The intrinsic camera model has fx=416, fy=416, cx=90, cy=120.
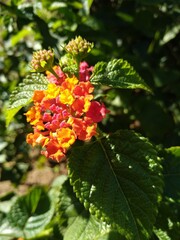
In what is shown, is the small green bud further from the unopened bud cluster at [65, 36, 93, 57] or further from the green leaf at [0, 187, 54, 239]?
the green leaf at [0, 187, 54, 239]

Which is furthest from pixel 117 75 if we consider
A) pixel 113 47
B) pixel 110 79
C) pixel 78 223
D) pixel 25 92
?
pixel 113 47

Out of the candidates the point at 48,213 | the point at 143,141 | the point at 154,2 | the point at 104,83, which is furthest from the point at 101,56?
the point at 48,213

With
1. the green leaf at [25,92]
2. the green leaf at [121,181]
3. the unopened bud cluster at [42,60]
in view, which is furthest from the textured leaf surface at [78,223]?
the unopened bud cluster at [42,60]

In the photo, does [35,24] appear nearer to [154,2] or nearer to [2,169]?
[154,2]

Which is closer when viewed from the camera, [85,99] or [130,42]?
[85,99]

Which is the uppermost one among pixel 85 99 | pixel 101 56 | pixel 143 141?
pixel 101 56

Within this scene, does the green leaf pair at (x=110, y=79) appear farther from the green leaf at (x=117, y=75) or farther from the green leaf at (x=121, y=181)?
the green leaf at (x=121, y=181)

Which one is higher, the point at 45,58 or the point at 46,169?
the point at 46,169

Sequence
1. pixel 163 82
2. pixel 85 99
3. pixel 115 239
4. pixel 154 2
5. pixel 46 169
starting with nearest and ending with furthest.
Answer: pixel 85 99, pixel 115 239, pixel 154 2, pixel 163 82, pixel 46 169
